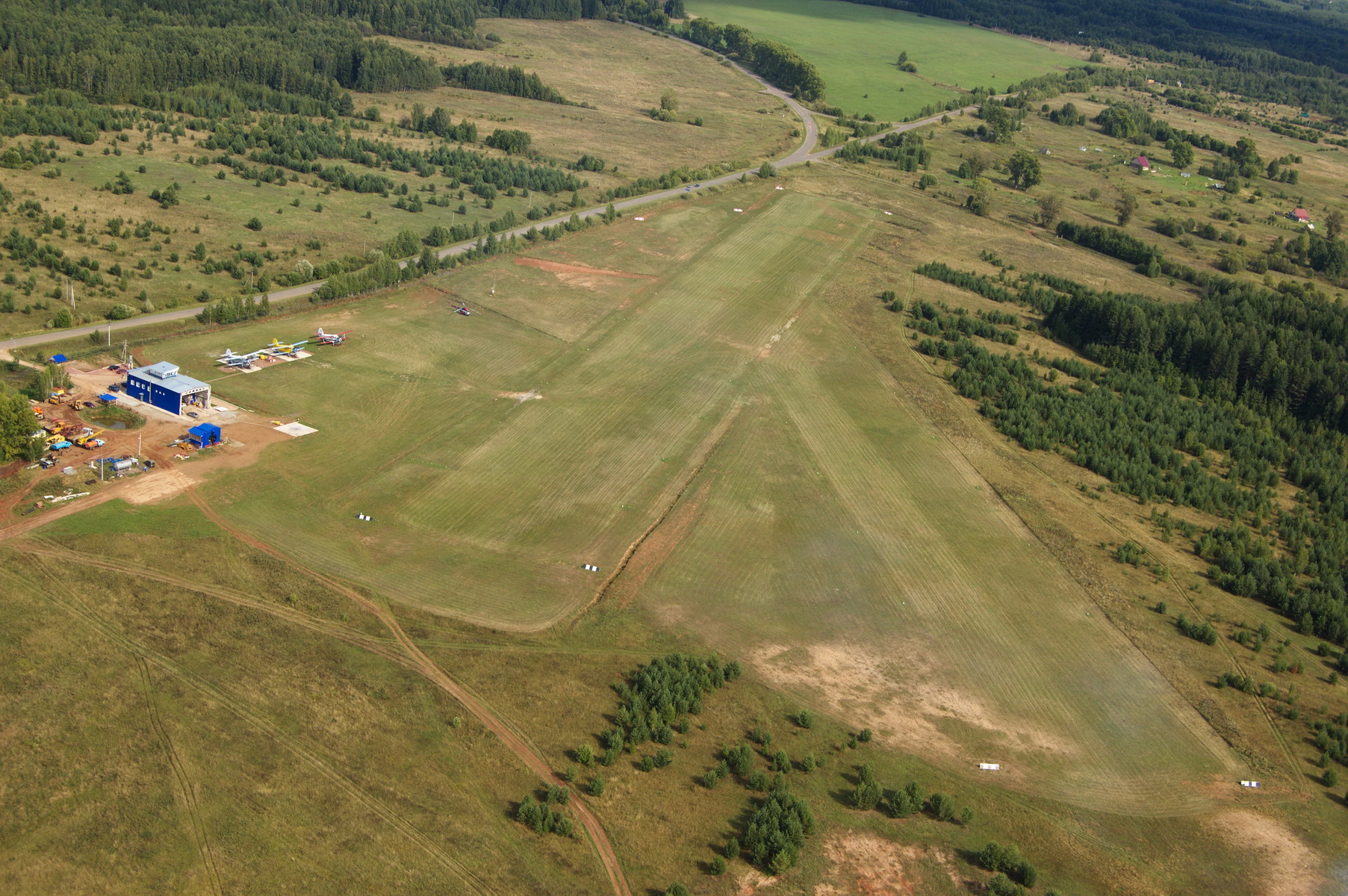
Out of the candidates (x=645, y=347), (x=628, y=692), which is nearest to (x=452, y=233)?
(x=645, y=347)

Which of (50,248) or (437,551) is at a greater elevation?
(50,248)

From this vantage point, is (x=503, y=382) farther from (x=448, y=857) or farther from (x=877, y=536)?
(x=448, y=857)

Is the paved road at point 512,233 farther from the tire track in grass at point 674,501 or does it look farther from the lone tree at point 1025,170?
the tire track in grass at point 674,501

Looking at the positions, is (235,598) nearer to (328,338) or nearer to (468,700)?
(468,700)

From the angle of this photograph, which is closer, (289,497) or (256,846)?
(256,846)

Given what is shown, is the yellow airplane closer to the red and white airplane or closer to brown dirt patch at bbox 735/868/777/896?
the red and white airplane

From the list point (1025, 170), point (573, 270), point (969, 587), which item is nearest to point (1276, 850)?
point (969, 587)
